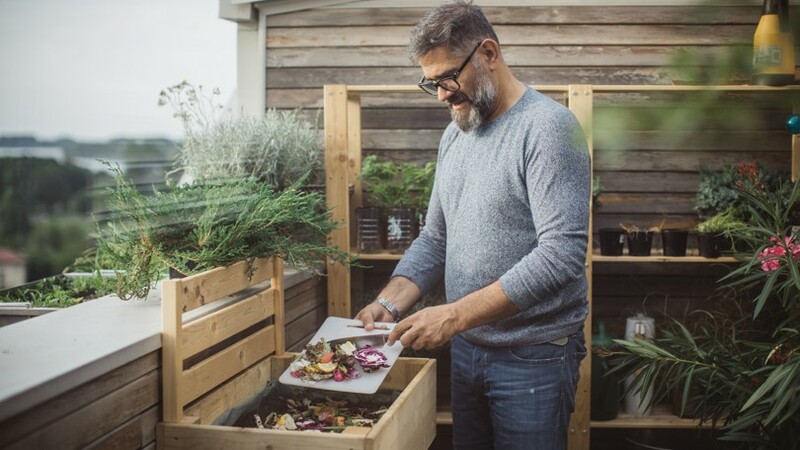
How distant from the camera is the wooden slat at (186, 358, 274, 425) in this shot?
5.47ft

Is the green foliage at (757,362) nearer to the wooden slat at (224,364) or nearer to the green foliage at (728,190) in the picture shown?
the green foliage at (728,190)

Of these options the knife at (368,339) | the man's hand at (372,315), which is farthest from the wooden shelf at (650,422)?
the knife at (368,339)

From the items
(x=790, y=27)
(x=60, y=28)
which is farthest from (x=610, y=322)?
(x=60, y=28)

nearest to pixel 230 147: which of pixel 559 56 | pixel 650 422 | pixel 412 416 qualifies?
pixel 412 416

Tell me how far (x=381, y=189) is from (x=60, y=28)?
2541 millimetres

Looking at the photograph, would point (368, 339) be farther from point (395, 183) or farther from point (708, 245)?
point (708, 245)

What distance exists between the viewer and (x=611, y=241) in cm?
310

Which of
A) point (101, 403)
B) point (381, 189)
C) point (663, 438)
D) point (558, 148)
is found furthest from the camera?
point (663, 438)

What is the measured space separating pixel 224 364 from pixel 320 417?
0.27 meters

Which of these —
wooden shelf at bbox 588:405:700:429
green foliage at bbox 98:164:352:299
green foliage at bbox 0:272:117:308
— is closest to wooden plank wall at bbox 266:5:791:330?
wooden shelf at bbox 588:405:700:429

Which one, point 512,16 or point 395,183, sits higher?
point 512,16

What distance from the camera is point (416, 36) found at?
1.83 metres

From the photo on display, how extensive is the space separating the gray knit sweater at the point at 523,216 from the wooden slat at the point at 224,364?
21.0 inches

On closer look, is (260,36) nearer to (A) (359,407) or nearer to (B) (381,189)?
(B) (381,189)
